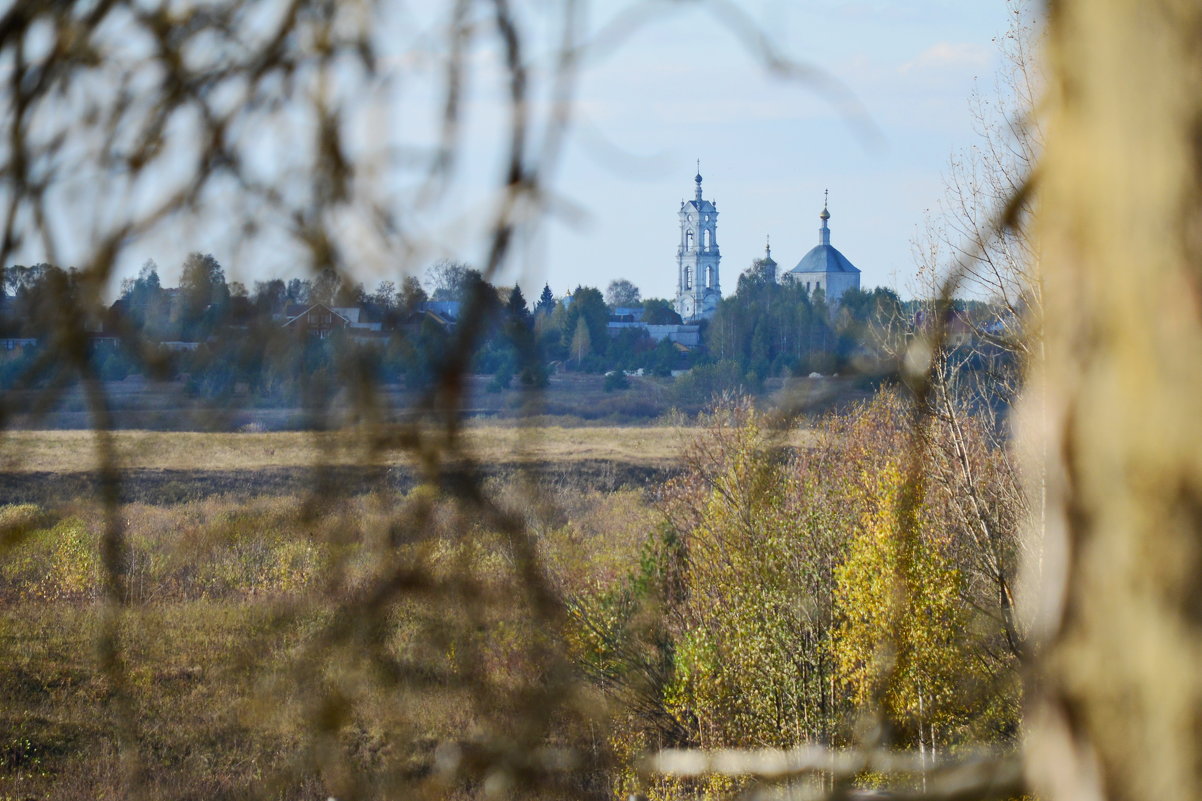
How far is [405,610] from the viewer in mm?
366

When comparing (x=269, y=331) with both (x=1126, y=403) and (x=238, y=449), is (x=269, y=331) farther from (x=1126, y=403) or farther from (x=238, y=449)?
(x=1126, y=403)

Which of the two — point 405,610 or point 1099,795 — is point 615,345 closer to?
point 405,610

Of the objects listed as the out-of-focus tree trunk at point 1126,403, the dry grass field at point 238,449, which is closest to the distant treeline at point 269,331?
the dry grass field at point 238,449

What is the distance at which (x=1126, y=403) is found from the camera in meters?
0.10

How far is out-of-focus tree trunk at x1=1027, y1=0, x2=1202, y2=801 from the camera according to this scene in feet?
0.30

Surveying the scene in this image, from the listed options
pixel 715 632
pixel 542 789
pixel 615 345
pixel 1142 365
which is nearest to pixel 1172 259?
pixel 1142 365

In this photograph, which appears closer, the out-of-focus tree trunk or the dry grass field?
the out-of-focus tree trunk

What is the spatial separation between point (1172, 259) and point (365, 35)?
1.14 feet

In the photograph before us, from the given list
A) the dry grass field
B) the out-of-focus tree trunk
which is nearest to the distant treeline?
the dry grass field

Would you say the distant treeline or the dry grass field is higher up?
the distant treeline

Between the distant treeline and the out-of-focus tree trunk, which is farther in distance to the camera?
the distant treeline

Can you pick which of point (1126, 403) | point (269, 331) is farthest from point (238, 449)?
point (1126, 403)

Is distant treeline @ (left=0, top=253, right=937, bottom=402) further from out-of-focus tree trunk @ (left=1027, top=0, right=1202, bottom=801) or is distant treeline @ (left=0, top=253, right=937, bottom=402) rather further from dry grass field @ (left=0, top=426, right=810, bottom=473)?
out-of-focus tree trunk @ (left=1027, top=0, right=1202, bottom=801)

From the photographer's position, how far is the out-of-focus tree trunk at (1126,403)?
3.7 inches
